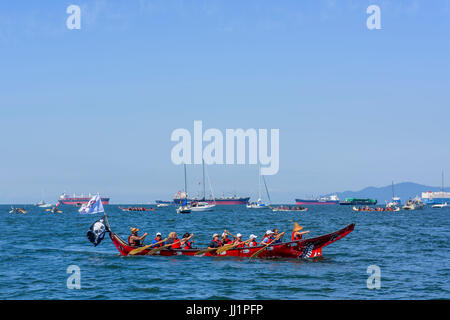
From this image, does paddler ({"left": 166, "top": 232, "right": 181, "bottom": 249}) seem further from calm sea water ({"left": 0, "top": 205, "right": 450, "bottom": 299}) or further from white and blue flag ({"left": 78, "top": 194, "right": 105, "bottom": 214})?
white and blue flag ({"left": 78, "top": 194, "right": 105, "bottom": 214})

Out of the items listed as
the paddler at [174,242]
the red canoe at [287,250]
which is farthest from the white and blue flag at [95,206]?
the paddler at [174,242]

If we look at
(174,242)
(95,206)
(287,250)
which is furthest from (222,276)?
(95,206)

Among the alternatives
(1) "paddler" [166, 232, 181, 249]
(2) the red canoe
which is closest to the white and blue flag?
(2) the red canoe

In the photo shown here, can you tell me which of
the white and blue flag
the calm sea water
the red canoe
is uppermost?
the white and blue flag

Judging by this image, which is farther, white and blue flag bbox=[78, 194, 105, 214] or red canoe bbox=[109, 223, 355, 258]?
white and blue flag bbox=[78, 194, 105, 214]

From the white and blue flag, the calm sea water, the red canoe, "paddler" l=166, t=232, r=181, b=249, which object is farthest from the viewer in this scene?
"paddler" l=166, t=232, r=181, b=249

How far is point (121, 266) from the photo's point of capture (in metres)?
29.2

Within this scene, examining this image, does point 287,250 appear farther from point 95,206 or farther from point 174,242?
point 95,206

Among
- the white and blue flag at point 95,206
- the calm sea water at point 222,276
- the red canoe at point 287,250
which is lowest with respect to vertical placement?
the calm sea water at point 222,276

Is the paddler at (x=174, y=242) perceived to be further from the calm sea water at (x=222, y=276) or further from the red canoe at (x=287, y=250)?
the calm sea water at (x=222, y=276)
